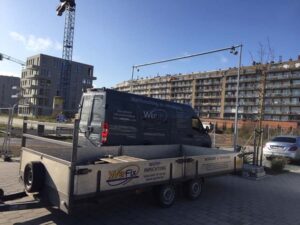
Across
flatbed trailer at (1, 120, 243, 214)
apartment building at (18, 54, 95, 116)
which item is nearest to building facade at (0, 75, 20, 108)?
→ apartment building at (18, 54, 95, 116)

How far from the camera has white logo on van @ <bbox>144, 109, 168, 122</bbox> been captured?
11.1 metres

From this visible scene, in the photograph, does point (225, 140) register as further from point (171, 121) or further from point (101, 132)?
point (101, 132)

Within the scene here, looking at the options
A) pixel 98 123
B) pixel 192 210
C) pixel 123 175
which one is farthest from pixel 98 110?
pixel 123 175

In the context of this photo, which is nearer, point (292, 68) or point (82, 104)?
point (82, 104)

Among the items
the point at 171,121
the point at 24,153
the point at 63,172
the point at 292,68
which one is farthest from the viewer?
the point at 292,68

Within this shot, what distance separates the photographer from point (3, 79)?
400 ft

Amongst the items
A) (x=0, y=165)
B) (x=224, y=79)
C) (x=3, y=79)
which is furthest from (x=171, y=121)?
(x=3, y=79)

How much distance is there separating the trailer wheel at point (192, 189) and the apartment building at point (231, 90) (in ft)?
231

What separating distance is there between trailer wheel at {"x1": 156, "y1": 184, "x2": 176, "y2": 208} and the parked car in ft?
35.2

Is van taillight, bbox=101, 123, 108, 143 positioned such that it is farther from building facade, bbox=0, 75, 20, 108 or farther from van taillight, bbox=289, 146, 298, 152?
building facade, bbox=0, 75, 20, 108

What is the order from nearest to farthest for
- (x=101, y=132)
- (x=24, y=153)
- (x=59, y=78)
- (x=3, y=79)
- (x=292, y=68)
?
1. (x=24, y=153)
2. (x=101, y=132)
3. (x=292, y=68)
4. (x=59, y=78)
5. (x=3, y=79)

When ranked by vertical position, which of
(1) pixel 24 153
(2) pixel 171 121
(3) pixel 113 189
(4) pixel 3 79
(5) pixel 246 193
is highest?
(4) pixel 3 79

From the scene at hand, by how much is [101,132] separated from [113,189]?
4.65 metres

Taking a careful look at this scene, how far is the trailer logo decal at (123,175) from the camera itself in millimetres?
5234
